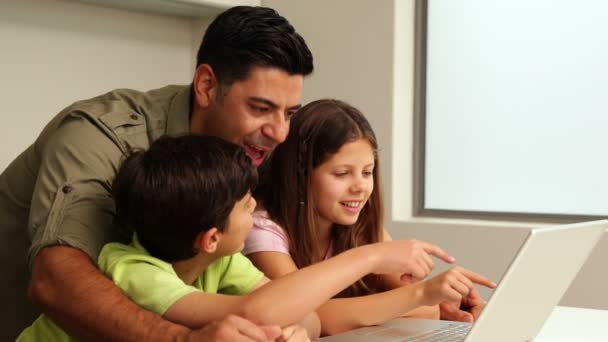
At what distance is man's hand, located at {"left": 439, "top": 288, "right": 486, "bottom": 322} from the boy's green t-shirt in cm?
44

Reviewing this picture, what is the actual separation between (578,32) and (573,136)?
0.37 m

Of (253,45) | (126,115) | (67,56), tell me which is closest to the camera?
(126,115)

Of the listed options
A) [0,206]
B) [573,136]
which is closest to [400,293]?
[0,206]

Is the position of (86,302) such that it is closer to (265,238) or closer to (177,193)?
(177,193)

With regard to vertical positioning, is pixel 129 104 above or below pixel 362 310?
above

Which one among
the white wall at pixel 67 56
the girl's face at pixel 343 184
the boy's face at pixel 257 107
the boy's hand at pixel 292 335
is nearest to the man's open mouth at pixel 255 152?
the boy's face at pixel 257 107

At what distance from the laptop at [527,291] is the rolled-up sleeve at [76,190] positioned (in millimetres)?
395

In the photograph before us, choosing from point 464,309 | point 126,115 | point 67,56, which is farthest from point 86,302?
point 67,56

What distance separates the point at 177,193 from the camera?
1.24 metres

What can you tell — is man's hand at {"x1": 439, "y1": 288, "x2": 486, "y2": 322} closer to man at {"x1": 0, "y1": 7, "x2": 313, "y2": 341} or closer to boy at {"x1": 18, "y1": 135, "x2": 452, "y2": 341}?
boy at {"x1": 18, "y1": 135, "x2": 452, "y2": 341}

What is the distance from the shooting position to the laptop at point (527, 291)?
3.27 ft

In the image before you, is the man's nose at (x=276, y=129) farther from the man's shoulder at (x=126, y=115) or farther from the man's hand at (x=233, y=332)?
the man's hand at (x=233, y=332)

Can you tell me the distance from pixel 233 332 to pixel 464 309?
738 mm

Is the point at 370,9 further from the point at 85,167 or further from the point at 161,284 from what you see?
the point at 161,284
